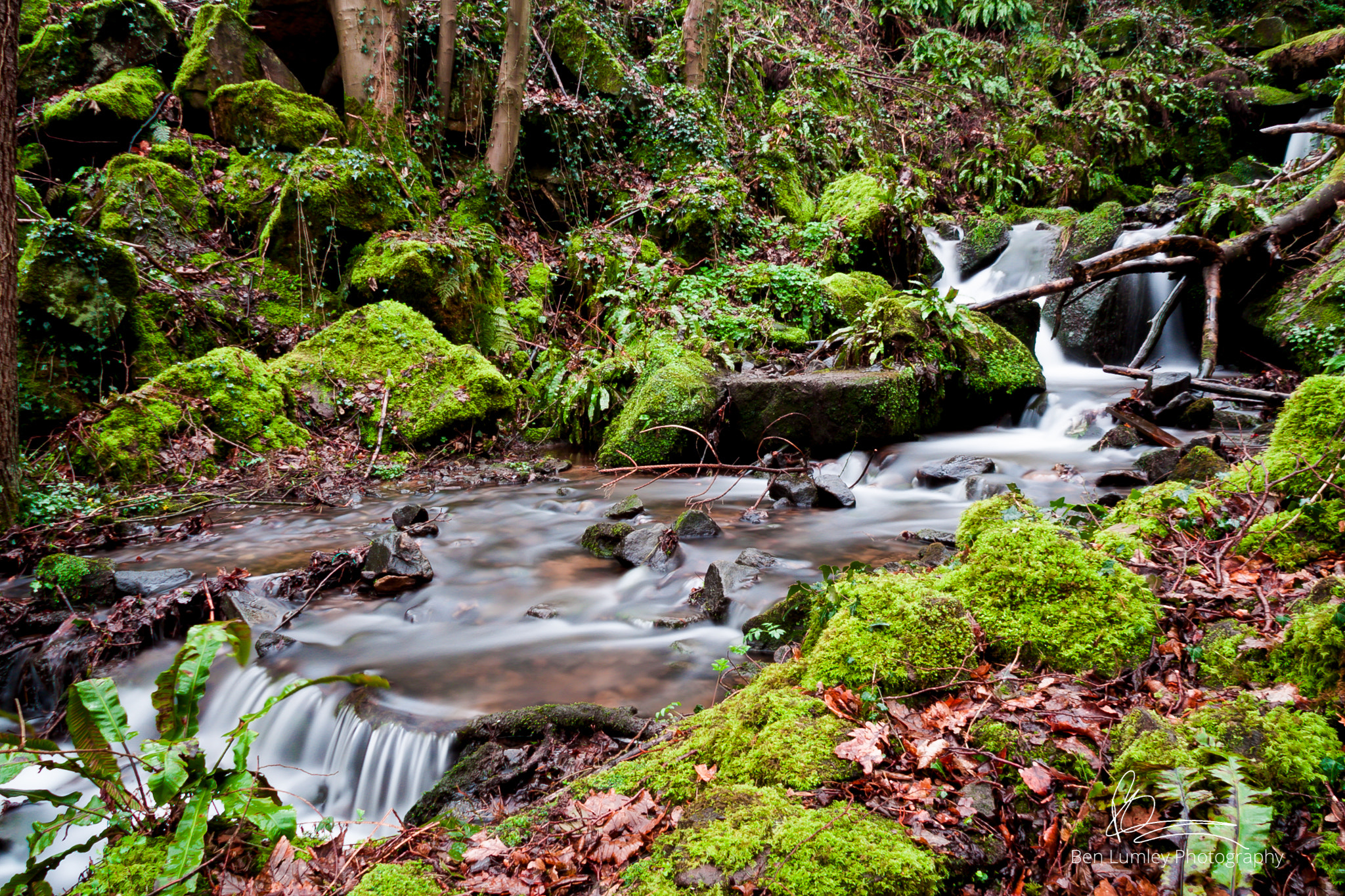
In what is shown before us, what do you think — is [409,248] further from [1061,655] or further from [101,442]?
[1061,655]

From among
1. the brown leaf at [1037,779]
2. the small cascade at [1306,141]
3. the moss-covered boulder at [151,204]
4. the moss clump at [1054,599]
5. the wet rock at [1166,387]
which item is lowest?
the brown leaf at [1037,779]

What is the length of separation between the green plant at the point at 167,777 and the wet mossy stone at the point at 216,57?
1185cm

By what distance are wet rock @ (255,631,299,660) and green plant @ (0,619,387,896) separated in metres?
1.91

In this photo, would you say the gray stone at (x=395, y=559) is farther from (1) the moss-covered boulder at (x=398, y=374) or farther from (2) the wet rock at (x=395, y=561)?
(1) the moss-covered boulder at (x=398, y=374)

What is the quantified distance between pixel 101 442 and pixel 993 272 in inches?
572

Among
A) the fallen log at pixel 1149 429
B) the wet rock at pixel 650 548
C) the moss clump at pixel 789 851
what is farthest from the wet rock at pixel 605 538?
the fallen log at pixel 1149 429

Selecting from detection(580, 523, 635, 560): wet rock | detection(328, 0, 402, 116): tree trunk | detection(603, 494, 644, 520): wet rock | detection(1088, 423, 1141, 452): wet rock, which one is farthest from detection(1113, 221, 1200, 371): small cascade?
detection(328, 0, 402, 116): tree trunk

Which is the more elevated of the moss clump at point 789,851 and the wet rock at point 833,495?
the moss clump at point 789,851

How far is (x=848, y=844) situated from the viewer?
5.77 ft

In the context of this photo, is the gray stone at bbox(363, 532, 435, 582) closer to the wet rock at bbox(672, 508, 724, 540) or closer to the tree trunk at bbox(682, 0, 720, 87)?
the wet rock at bbox(672, 508, 724, 540)

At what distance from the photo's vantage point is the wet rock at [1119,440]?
25.5 feet

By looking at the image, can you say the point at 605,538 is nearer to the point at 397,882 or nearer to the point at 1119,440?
the point at 397,882

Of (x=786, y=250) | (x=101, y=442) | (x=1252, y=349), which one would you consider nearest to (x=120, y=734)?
(x=101, y=442)

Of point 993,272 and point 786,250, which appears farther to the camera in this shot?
point 993,272
